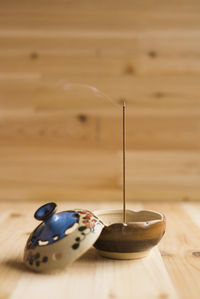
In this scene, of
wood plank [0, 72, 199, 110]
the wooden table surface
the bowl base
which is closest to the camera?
the wooden table surface

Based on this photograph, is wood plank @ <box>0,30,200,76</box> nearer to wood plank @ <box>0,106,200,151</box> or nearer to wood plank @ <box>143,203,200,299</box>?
wood plank @ <box>0,106,200,151</box>

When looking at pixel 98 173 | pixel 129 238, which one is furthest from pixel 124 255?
pixel 98 173

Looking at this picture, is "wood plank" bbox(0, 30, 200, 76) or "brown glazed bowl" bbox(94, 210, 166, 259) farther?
"wood plank" bbox(0, 30, 200, 76)

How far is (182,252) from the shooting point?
37.0 inches

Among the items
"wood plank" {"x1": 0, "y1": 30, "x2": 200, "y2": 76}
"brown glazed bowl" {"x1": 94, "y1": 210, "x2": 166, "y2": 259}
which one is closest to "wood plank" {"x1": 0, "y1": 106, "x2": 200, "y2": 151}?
"wood plank" {"x1": 0, "y1": 30, "x2": 200, "y2": 76}

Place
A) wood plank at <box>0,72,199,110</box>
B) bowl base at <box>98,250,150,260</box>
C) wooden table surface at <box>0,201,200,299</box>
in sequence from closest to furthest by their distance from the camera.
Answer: wooden table surface at <box>0,201,200,299</box> → bowl base at <box>98,250,150,260</box> → wood plank at <box>0,72,199,110</box>

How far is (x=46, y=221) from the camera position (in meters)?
0.79

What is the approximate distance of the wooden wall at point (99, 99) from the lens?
1634mm

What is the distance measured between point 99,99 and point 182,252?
0.83 meters

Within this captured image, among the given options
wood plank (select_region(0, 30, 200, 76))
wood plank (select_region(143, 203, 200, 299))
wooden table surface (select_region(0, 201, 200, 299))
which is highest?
wood plank (select_region(0, 30, 200, 76))

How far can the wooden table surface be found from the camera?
2.30ft

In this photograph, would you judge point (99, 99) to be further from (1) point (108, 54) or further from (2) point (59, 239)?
(2) point (59, 239)

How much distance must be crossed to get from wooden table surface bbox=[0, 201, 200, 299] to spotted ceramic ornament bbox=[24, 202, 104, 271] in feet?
0.10

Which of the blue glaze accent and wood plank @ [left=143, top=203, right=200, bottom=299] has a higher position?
the blue glaze accent
